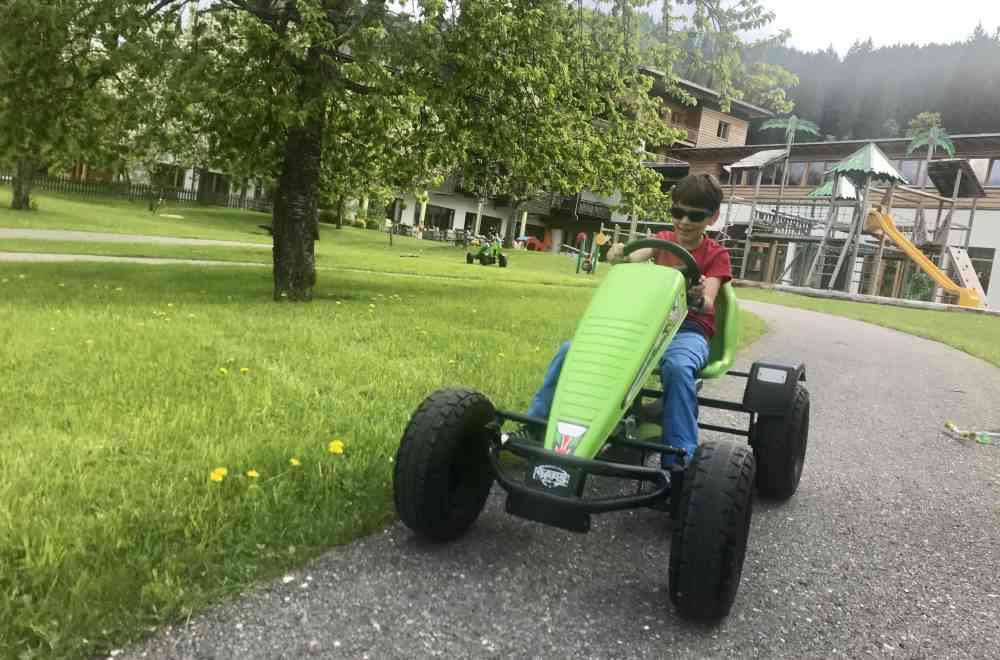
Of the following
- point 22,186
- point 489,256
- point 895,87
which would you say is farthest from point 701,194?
point 895,87

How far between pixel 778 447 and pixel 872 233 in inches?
1028

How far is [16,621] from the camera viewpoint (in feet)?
6.52

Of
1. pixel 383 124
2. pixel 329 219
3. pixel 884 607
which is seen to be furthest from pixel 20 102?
pixel 329 219

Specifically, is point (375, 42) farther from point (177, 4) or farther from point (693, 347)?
point (693, 347)

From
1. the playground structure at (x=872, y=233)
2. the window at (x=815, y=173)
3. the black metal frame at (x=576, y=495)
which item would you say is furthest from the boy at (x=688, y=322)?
the window at (x=815, y=173)

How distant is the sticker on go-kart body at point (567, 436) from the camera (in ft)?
8.43

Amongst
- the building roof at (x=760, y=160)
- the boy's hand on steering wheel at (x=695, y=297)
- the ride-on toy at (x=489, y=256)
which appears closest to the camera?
the boy's hand on steering wheel at (x=695, y=297)

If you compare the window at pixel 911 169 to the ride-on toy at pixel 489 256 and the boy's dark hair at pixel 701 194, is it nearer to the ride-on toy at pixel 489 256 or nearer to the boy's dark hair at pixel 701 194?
the ride-on toy at pixel 489 256

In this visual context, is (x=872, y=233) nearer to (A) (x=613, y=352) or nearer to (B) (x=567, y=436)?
A: (A) (x=613, y=352)

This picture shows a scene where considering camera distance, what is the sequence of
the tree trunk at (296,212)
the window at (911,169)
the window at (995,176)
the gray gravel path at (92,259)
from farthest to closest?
the window at (911,169) < the window at (995,176) < the gray gravel path at (92,259) < the tree trunk at (296,212)

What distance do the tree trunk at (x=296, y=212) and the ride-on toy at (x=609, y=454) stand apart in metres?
6.84

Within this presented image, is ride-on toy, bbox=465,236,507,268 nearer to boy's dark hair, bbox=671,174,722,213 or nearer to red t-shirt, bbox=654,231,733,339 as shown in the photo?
red t-shirt, bbox=654,231,733,339

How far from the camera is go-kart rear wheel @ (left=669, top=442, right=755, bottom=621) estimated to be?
2.28 meters

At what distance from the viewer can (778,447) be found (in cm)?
352
